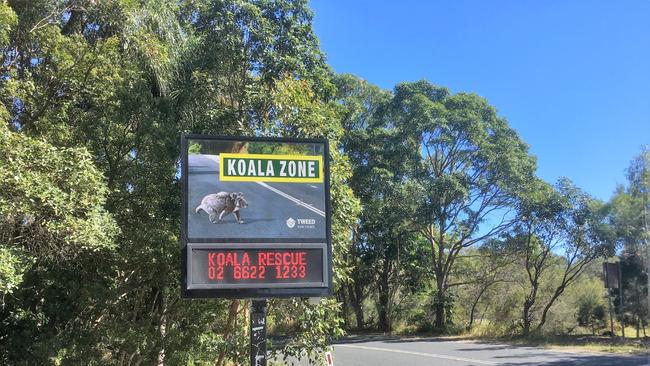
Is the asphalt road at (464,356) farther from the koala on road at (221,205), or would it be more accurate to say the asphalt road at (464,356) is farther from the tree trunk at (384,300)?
the koala on road at (221,205)

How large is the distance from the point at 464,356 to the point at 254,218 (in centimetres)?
1199

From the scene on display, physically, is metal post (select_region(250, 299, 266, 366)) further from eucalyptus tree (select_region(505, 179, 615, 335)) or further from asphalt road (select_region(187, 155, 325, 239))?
eucalyptus tree (select_region(505, 179, 615, 335))

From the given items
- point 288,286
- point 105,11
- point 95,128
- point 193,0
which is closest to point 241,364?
point 288,286

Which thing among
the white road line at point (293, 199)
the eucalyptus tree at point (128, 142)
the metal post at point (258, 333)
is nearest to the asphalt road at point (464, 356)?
the eucalyptus tree at point (128, 142)

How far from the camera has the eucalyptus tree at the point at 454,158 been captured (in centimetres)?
2539

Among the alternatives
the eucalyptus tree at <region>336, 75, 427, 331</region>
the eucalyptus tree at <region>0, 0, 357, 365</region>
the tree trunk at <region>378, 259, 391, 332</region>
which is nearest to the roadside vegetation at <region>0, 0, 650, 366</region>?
the eucalyptus tree at <region>0, 0, 357, 365</region>

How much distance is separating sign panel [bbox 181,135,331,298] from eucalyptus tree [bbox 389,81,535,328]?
1854 centimetres

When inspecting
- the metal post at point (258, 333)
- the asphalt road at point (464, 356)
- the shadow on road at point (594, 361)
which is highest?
the metal post at point (258, 333)

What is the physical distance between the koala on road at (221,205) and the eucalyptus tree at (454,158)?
62.6 feet

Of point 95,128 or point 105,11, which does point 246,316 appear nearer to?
point 95,128

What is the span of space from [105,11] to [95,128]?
2.10 m

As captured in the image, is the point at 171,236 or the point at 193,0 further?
the point at 193,0

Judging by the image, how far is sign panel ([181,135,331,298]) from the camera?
666 centimetres

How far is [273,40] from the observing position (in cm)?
1258
